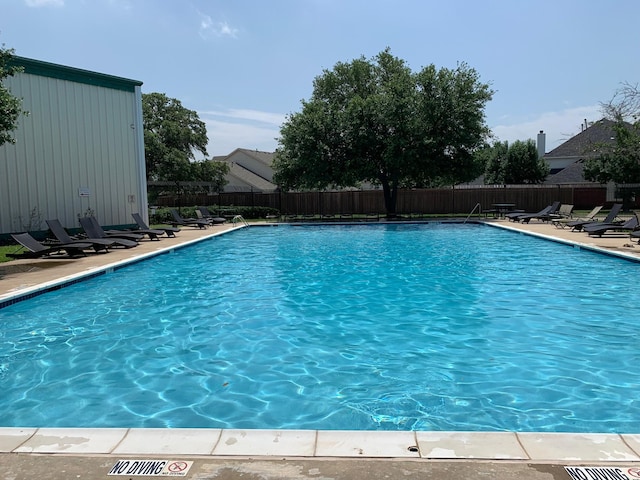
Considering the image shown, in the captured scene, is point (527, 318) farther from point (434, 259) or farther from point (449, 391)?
point (434, 259)

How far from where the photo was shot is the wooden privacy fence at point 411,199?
31.2 m

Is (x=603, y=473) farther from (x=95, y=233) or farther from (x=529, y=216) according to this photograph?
(x=529, y=216)

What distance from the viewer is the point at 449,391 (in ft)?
15.1

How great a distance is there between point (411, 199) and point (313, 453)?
29727mm

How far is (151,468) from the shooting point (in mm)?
2680

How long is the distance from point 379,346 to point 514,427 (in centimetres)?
227

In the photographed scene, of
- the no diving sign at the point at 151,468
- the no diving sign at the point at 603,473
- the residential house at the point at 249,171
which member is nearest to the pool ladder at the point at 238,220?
the residential house at the point at 249,171

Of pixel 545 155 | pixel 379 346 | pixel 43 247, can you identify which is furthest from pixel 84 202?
pixel 545 155

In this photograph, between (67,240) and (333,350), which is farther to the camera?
(67,240)

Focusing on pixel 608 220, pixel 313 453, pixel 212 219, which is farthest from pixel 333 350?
pixel 212 219

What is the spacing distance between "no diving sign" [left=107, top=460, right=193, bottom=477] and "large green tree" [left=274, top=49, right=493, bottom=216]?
24.8 meters

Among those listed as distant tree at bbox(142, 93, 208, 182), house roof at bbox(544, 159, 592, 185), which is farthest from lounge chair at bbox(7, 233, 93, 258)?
house roof at bbox(544, 159, 592, 185)

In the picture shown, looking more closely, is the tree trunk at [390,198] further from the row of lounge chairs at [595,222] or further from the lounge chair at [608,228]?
the lounge chair at [608,228]

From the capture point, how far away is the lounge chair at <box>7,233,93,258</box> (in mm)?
12156
